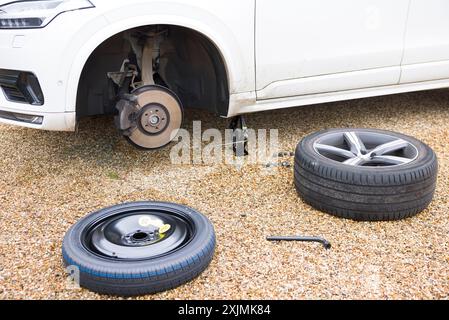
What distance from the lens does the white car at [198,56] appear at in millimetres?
3109

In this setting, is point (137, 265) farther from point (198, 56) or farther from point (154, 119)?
point (198, 56)

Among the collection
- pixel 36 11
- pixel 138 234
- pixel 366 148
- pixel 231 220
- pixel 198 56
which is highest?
pixel 36 11

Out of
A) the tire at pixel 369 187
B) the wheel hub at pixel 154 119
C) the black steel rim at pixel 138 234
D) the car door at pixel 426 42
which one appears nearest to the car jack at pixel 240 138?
the wheel hub at pixel 154 119

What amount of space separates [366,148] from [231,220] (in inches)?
42.5

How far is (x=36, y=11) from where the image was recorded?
306 centimetres

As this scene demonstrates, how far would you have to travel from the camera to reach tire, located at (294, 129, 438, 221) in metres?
2.83

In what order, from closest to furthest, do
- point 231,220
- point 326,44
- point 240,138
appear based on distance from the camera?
point 231,220
point 326,44
point 240,138

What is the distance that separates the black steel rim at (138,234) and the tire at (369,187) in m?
0.78

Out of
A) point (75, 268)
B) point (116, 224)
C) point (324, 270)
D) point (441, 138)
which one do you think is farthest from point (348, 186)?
point (441, 138)

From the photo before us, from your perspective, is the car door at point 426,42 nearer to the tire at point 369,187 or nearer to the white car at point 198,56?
the white car at point 198,56

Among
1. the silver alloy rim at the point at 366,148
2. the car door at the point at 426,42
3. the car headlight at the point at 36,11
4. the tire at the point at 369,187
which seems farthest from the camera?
the car door at the point at 426,42

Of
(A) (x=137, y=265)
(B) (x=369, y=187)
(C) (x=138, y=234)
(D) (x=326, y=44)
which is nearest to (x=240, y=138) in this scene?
(D) (x=326, y=44)

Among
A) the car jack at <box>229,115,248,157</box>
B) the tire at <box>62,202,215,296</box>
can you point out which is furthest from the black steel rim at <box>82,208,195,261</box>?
the car jack at <box>229,115,248,157</box>

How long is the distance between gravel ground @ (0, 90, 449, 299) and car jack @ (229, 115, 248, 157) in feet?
0.76
